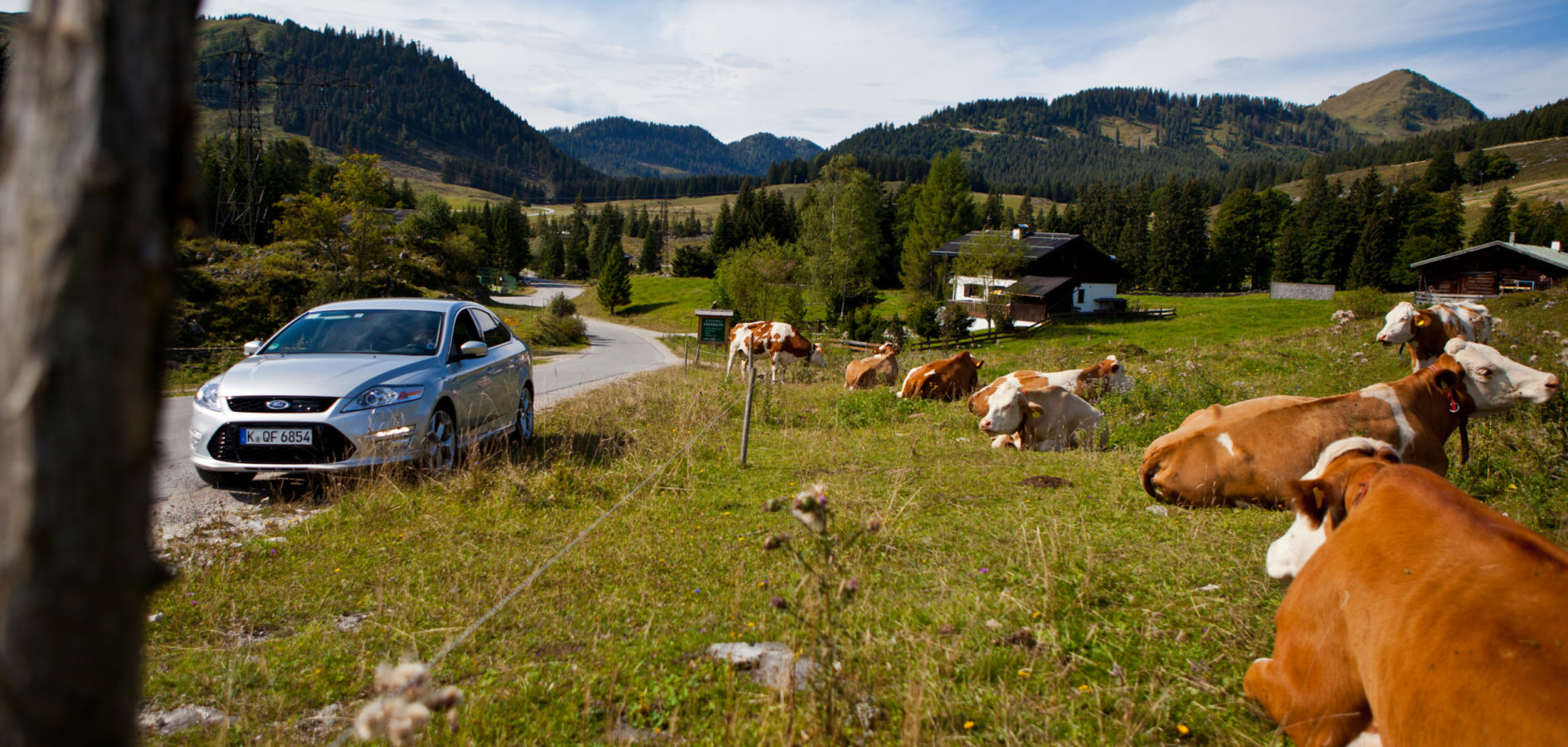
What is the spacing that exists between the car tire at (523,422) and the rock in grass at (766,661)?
6172 millimetres

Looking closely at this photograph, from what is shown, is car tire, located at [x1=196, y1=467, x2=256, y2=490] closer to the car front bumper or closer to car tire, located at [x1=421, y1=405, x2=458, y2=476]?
the car front bumper

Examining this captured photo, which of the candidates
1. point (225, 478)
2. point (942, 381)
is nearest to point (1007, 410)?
point (942, 381)

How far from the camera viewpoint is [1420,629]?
2494 millimetres

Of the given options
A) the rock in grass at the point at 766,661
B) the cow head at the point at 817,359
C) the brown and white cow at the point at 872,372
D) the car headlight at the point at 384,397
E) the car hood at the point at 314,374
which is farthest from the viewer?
the cow head at the point at 817,359

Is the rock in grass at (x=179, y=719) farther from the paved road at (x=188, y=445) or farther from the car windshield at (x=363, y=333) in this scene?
the car windshield at (x=363, y=333)

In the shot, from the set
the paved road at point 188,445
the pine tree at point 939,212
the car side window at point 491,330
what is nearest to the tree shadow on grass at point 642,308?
the pine tree at point 939,212

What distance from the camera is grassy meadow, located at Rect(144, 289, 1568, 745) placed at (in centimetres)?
307

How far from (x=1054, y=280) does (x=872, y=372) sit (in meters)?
48.9

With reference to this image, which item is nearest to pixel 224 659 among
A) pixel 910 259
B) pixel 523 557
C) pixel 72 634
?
pixel 523 557

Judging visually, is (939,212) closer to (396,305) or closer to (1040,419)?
(1040,419)

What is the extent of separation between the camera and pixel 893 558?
4.85m

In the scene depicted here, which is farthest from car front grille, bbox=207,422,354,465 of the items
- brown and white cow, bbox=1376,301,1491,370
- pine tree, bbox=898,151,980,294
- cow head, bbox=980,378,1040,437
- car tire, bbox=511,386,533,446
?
pine tree, bbox=898,151,980,294

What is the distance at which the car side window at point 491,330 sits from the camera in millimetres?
9345

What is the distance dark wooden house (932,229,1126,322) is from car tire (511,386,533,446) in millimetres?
48398
